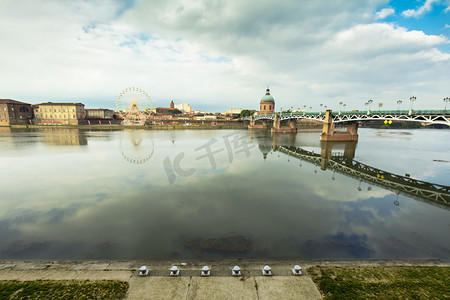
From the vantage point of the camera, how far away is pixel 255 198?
16.0m

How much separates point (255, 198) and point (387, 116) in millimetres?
50094

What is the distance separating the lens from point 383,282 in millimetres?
6941

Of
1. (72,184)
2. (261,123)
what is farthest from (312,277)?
(261,123)

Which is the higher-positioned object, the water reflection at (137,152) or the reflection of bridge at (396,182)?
the water reflection at (137,152)

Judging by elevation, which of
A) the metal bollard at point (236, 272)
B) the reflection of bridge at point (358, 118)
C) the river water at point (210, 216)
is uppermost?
the reflection of bridge at point (358, 118)

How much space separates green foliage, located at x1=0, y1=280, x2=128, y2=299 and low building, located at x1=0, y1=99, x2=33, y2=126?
156684 millimetres

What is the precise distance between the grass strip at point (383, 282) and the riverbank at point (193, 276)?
1.00ft

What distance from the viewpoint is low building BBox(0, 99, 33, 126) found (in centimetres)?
10906

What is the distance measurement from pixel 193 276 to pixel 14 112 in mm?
164254

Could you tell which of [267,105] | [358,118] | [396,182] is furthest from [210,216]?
[267,105]

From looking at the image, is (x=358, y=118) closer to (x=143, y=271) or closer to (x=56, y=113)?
(x=143, y=271)

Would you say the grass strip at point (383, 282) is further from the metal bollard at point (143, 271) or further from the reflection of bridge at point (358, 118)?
the reflection of bridge at point (358, 118)

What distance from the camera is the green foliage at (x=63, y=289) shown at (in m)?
6.11

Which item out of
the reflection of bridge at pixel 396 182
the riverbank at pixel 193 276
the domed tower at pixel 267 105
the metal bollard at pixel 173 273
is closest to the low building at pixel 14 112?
the riverbank at pixel 193 276
